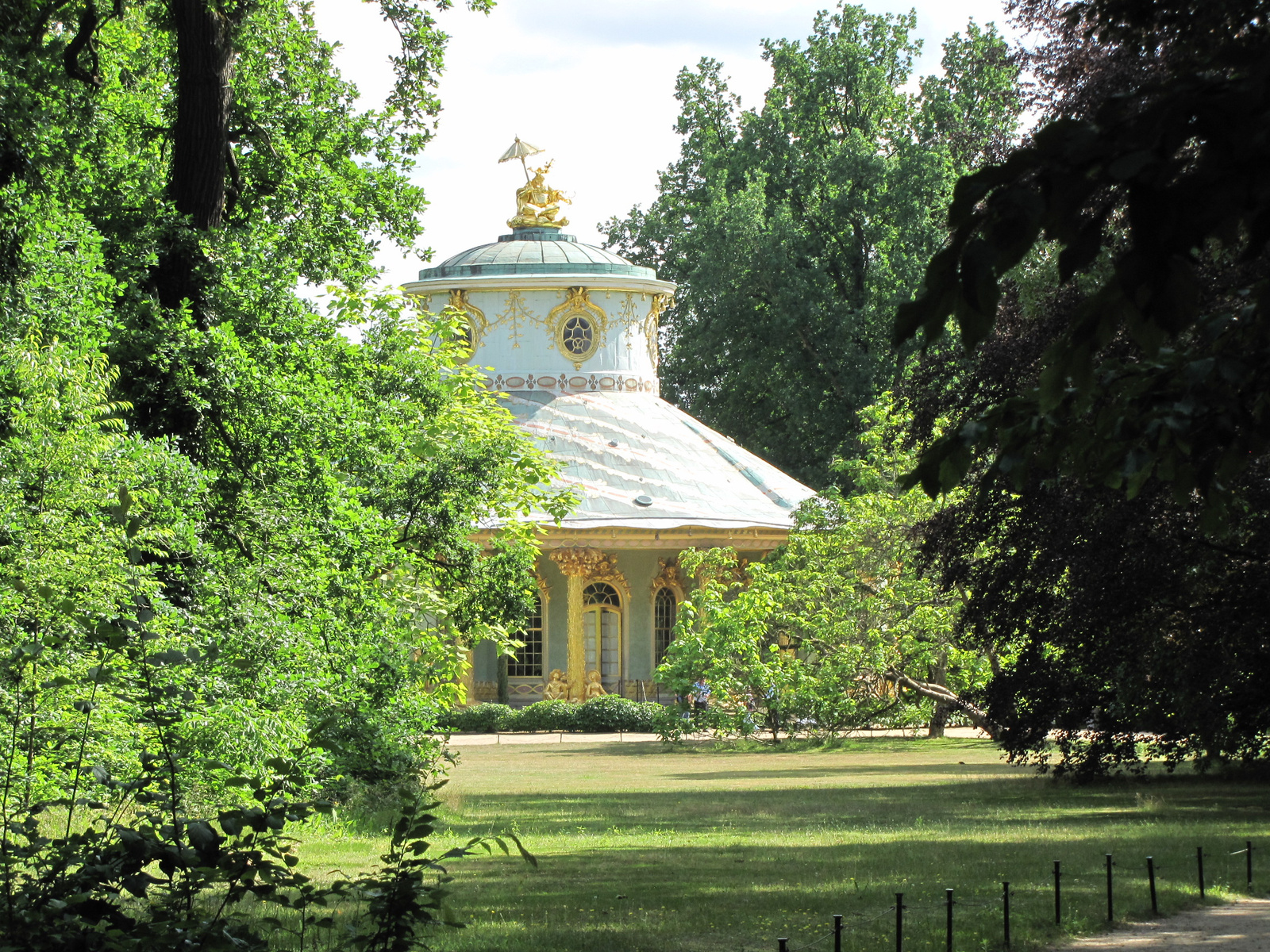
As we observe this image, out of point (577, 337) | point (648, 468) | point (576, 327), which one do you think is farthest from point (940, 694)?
point (576, 327)

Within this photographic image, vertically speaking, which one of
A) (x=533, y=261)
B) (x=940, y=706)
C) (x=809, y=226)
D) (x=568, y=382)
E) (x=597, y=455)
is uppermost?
(x=809, y=226)

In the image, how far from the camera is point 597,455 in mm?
35969

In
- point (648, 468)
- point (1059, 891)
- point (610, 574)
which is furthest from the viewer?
point (648, 468)

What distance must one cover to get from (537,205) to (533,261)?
3.28 meters

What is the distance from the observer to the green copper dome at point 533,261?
38875 mm

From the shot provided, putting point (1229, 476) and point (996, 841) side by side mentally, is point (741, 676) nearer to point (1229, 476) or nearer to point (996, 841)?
point (996, 841)

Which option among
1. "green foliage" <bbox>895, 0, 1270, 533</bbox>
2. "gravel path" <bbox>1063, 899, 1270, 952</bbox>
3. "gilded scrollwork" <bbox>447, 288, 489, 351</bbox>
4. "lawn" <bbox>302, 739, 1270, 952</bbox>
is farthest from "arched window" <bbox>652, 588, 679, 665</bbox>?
"green foliage" <bbox>895, 0, 1270, 533</bbox>

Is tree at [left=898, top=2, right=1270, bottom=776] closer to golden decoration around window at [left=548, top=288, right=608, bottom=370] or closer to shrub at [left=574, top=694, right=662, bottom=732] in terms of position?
shrub at [left=574, top=694, right=662, bottom=732]

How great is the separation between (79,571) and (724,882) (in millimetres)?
5130

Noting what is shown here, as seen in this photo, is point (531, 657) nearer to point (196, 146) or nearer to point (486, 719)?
point (486, 719)

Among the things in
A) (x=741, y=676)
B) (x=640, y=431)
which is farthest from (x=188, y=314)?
(x=640, y=431)

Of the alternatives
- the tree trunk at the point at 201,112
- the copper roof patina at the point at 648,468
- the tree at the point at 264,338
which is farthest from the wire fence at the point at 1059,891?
the copper roof patina at the point at 648,468

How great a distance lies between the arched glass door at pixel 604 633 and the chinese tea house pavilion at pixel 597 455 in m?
0.04

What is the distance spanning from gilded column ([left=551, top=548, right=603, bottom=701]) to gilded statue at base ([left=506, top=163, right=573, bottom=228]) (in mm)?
11486
